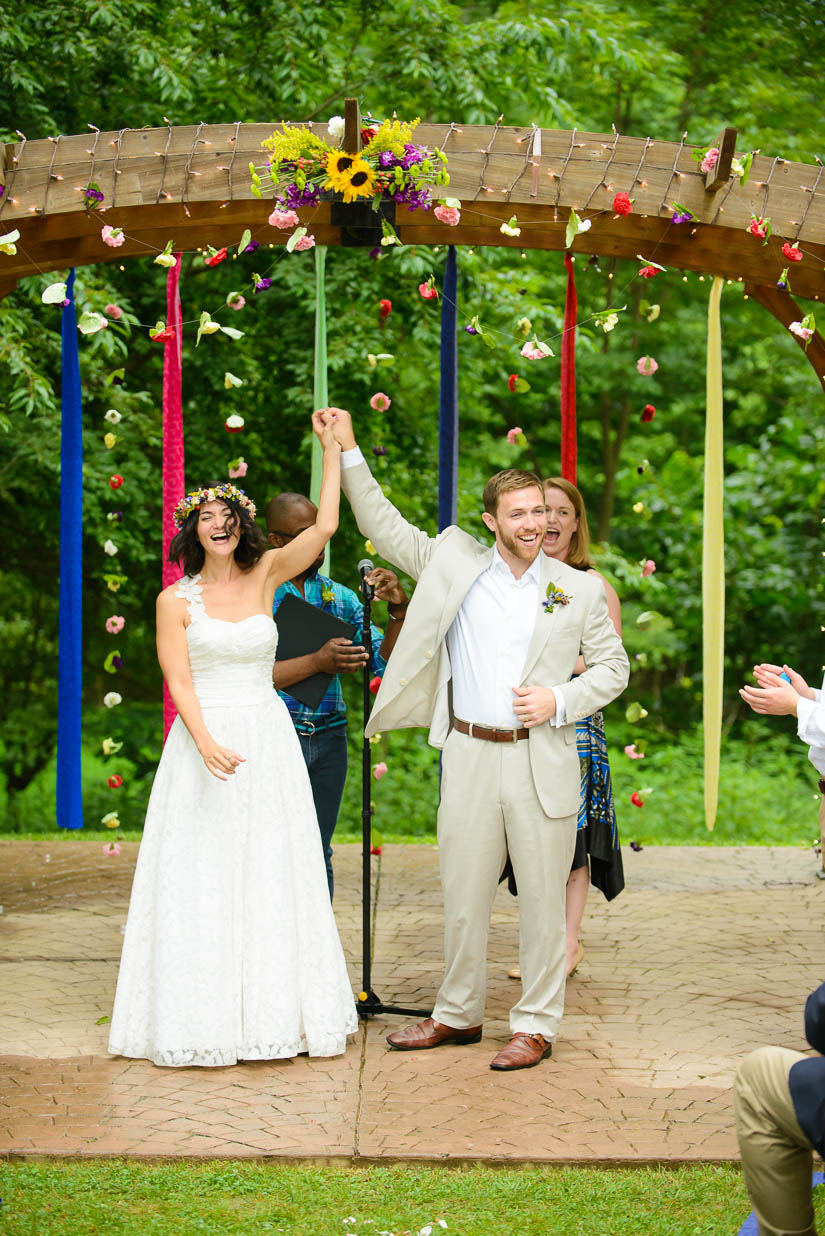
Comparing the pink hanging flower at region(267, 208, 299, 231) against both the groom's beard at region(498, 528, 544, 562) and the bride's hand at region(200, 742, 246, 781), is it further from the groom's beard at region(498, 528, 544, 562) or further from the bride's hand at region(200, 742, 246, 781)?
the bride's hand at region(200, 742, 246, 781)

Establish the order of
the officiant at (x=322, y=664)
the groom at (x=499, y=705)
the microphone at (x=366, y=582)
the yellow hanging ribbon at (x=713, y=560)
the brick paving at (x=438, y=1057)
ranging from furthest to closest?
1. the yellow hanging ribbon at (x=713, y=560)
2. the officiant at (x=322, y=664)
3. the microphone at (x=366, y=582)
4. the groom at (x=499, y=705)
5. the brick paving at (x=438, y=1057)

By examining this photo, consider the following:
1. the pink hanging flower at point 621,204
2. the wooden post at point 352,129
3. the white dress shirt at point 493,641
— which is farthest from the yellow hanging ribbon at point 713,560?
the wooden post at point 352,129

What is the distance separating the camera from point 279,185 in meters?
4.95

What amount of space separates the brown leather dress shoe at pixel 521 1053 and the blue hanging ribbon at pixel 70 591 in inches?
83.7

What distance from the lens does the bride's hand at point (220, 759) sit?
4410 mm

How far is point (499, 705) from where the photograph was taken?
456 centimetres

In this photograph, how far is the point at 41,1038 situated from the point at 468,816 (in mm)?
1756

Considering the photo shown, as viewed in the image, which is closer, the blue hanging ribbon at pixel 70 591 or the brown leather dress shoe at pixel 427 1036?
the brown leather dress shoe at pixel 427 1036

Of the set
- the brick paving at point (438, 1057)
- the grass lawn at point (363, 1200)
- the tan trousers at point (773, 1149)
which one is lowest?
the grass lawn at point (363, 1200)

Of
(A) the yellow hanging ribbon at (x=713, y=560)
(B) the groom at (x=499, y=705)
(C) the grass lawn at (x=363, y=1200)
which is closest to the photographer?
(C) the grass lawn at (x=363, y=1200)

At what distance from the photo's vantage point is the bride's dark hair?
475cm

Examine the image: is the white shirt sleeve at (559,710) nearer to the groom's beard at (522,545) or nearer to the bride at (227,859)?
the groom's beard at (522,545)

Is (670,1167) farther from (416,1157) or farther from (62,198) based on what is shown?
(62,198)

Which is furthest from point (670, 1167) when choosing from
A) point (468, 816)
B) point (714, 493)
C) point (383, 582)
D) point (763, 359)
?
point (763, 359)
